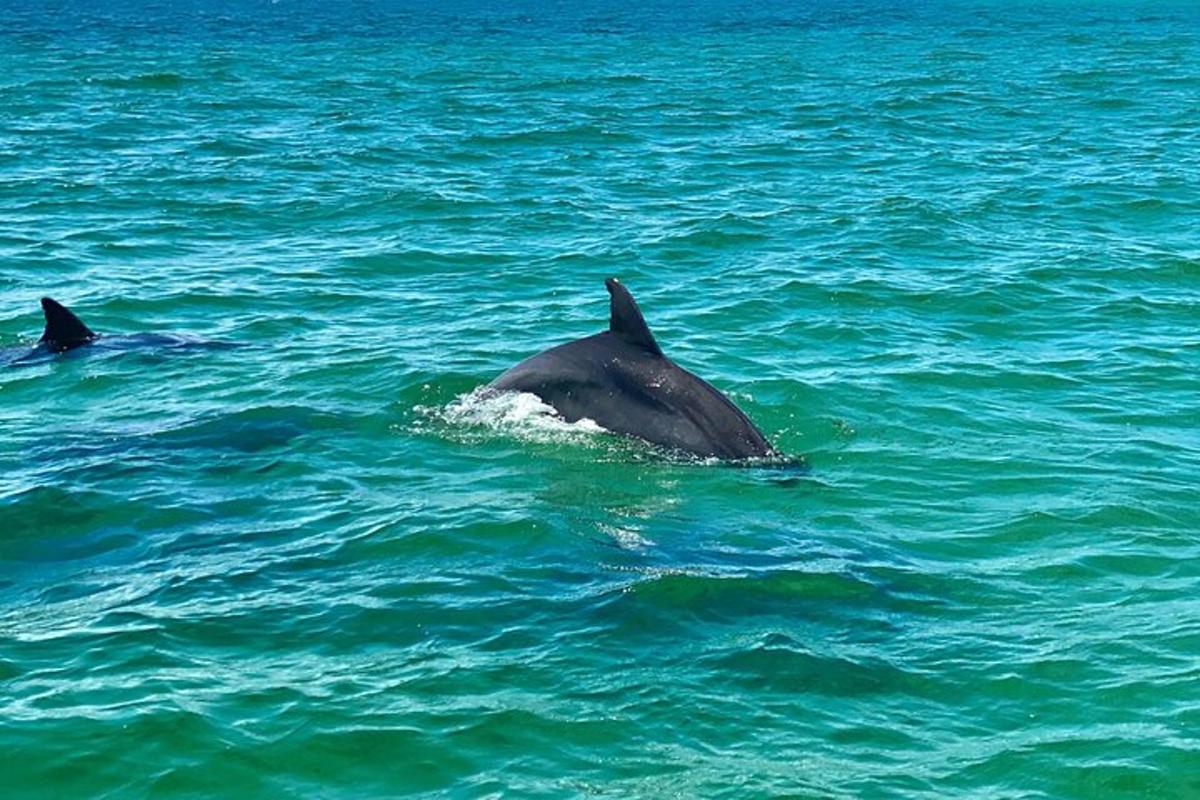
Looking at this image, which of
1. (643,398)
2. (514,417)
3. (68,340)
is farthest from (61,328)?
(643,398)

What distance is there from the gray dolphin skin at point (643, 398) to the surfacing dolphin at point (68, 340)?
19.4 ft

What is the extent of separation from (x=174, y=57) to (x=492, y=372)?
36.4 m

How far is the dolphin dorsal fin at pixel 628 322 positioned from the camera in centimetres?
1594

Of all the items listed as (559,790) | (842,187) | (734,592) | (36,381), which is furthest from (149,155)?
(559,790)

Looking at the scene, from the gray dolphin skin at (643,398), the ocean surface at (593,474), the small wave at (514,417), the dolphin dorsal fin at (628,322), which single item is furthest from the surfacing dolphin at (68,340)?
the dolphin dorsal fin at (628,322)

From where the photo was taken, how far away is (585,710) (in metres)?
11.2

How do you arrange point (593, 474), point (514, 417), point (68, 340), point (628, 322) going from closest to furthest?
point (593, 474)
point (628, 322)
point (514, 417)
point (68, 340)

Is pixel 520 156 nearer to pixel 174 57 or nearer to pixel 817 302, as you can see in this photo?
pixel 817 302

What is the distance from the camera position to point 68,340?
67.0 feet

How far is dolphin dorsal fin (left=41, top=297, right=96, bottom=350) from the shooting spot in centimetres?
2016

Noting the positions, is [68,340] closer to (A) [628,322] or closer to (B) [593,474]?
(A) [628,322]

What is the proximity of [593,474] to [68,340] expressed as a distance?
7.52 meters

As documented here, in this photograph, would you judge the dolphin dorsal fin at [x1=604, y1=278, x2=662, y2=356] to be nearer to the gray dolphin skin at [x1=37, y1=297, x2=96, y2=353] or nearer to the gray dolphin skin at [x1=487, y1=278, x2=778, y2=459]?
the gray dolphin skin at [x1=487, y1=278, x2=778, y2=459]

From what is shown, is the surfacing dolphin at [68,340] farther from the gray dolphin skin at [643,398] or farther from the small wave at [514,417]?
the gray dolphin skin at [643,398]
